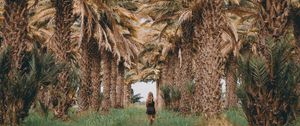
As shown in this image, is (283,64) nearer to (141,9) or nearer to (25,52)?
(25,52)

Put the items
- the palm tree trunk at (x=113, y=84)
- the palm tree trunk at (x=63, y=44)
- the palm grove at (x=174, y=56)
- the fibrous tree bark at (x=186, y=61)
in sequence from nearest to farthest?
1. the palm grove at (x=174, y=56)
2. the palm tree trunk at (x=63, y=44)
3. the fibrous tree bark at (x=186, y=61)
4. the palm tree trunk at (x=113, y=84)

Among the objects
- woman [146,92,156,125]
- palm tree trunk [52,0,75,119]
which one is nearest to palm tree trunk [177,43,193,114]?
woman [146,92,156,125]

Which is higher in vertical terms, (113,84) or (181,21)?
(181,21)

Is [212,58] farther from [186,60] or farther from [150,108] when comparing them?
[186,60]

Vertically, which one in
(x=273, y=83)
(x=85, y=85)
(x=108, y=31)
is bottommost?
(x=273, y=83)

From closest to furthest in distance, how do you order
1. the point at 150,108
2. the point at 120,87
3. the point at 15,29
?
the point at 15,29, the point at 150,108, the point at 120,87

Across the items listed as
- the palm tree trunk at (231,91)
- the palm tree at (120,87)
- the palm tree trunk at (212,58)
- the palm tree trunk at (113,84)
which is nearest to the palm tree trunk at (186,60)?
the palm tree trunk at (212,58)

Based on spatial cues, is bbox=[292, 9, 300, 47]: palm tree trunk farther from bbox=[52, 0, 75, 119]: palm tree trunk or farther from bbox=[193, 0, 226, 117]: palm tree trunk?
bbox=[52, 0, 75, 119]: palm tree trunk

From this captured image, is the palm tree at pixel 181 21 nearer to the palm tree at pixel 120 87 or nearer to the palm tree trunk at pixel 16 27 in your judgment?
the palm tree at pixel 120 87

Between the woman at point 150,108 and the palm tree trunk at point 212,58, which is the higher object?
the palm tree trunk at point 212,58

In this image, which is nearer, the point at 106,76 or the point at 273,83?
the point at 273,83

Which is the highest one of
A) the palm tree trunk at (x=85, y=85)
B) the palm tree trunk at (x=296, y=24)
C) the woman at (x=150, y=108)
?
the palm tree trunk at (x=296, y=24)

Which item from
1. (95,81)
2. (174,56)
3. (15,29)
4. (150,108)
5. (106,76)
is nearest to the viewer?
(15,29)

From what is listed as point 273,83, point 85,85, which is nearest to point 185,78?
point 85,85
